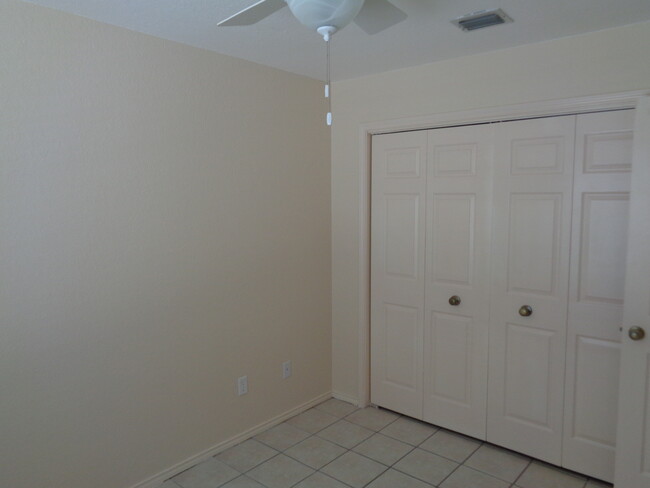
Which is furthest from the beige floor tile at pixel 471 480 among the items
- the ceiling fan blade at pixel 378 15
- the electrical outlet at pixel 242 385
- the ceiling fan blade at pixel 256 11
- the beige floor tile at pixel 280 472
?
the ceiling fan blade at pixel 256 11

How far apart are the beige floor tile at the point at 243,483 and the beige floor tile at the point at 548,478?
1.41 metres

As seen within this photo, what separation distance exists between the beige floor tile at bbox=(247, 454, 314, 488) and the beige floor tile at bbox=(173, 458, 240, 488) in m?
0.13

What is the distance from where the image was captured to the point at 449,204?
2928mm

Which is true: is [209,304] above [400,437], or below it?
above

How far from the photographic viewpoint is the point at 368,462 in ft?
8.90

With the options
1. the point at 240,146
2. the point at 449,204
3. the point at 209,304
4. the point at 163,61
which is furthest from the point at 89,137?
the point at 449,204

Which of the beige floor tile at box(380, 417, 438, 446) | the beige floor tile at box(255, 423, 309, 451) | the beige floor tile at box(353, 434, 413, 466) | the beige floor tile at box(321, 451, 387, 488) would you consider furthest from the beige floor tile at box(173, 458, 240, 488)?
the beige floor tile at box(380, 417, 438, 446)

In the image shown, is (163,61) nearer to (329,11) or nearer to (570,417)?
(329,11)

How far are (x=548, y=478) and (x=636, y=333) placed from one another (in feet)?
3.14

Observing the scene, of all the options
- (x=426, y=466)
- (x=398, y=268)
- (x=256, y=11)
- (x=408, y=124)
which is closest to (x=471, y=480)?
(x=426, y=466)

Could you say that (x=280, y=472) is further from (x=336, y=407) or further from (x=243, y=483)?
(x=336, y=407)

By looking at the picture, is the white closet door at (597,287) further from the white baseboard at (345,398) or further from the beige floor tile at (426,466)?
the white baseboard at (345,398)

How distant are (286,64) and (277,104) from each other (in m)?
0.26

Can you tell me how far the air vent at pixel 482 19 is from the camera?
2.10m
